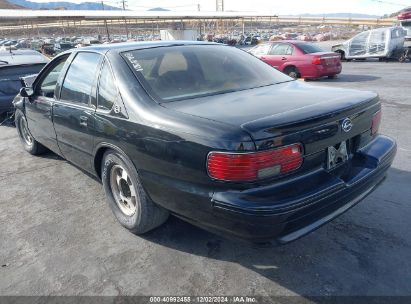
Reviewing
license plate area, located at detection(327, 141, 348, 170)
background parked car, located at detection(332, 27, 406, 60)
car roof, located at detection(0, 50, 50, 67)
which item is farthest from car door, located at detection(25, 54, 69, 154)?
background parked car, located at detection(332, 27, 406, 60)

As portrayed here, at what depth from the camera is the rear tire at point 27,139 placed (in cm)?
541

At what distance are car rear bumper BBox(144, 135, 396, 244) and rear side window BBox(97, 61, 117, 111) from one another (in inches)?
39.5

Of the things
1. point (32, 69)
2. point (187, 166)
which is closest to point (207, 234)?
point (187, 166)

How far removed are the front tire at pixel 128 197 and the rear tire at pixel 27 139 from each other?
2.55 m

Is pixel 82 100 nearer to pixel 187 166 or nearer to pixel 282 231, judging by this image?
pixel 187 166

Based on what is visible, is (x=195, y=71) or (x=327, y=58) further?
(x=327, y=58)

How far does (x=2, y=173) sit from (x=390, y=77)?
1209 centimetres

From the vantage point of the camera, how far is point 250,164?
7.08 ft

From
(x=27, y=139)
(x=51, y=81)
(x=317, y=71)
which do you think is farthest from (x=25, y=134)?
(x=317, y=71)

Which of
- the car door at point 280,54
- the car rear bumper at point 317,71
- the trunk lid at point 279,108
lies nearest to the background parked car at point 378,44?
the car rear bumper at point 317,71

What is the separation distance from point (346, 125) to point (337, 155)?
22 cm

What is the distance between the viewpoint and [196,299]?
2434mm

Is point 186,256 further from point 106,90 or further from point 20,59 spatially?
point 20,59

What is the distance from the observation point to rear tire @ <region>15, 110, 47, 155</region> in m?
Answer: 5.41
